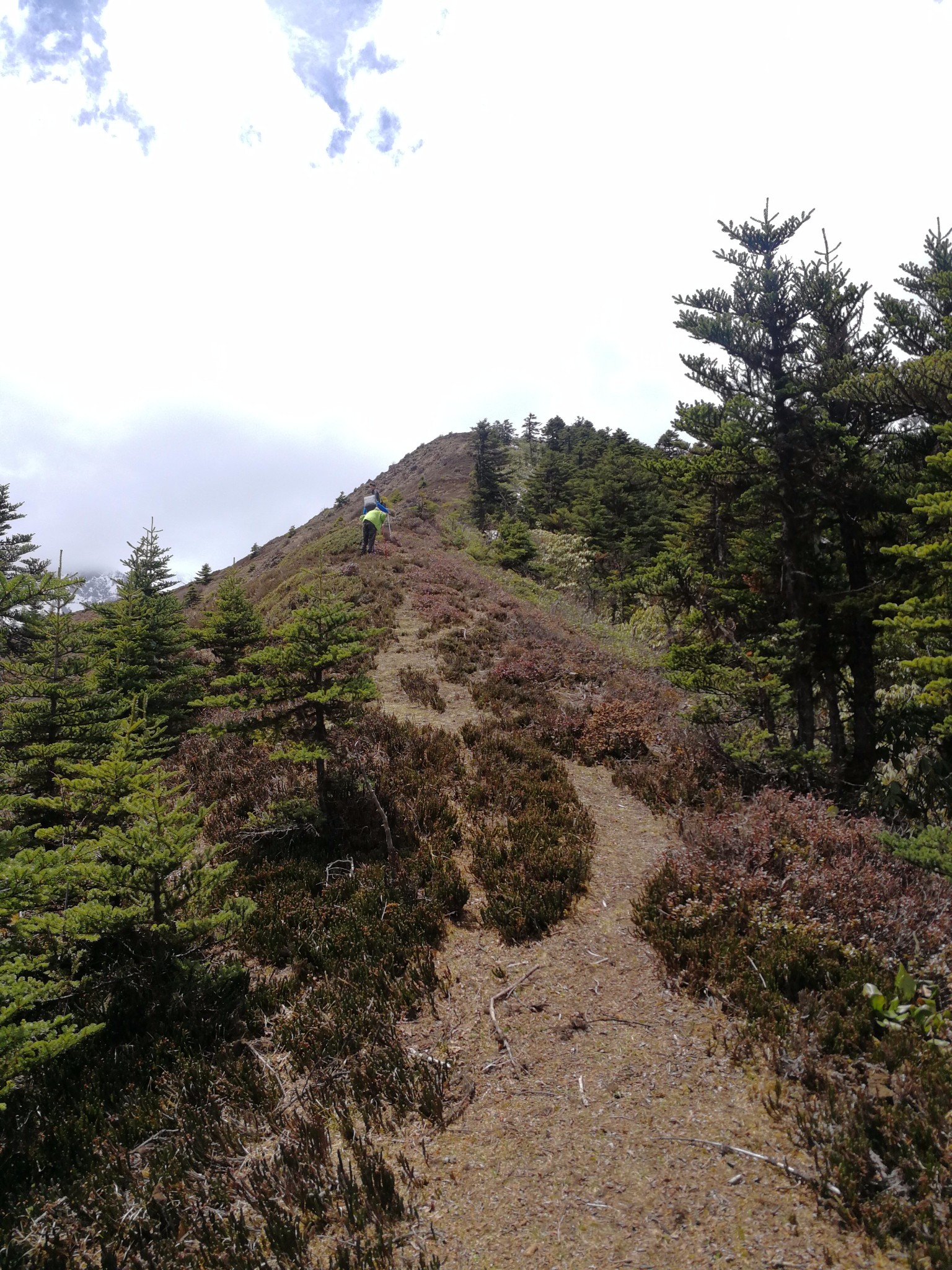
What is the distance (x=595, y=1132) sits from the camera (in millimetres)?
4145

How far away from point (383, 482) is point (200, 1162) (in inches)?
2929

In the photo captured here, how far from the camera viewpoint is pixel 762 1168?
371 cm

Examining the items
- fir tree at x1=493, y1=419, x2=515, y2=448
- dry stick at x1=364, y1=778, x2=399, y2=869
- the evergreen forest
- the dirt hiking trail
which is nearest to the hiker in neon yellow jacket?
the evergreen forest

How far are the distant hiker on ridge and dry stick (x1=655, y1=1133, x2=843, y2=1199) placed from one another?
22.1 metres

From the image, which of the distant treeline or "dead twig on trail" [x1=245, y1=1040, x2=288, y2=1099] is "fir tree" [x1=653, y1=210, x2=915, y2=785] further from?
"dead twig on trail" [x1=245, y1=1040, x2=288, y2=1099]

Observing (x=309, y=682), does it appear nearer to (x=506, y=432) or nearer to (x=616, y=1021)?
(x=616, y=1021)

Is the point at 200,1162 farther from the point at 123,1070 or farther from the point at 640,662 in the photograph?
the point at 640,662

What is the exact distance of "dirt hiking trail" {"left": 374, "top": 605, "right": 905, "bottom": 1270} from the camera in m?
3.39

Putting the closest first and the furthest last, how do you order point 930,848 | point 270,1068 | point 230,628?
point 270,1068 → point 930,848 → point 230,628

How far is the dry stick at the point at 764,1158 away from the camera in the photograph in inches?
138

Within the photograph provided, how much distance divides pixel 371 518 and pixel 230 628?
1189cm

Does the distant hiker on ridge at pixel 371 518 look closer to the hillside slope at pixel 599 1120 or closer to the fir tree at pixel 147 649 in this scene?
the fir tree at pixel 147 649

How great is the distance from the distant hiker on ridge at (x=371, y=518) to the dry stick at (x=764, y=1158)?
22100 mm

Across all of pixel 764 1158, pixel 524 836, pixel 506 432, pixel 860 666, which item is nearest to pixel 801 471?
pixel 860 666
